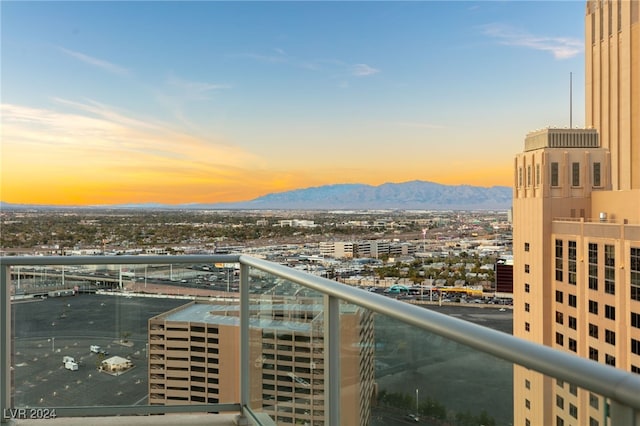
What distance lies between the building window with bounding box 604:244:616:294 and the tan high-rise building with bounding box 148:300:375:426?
53657 millimetres

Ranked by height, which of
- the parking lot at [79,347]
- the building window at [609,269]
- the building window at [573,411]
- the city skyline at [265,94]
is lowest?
the building window at [609,269]

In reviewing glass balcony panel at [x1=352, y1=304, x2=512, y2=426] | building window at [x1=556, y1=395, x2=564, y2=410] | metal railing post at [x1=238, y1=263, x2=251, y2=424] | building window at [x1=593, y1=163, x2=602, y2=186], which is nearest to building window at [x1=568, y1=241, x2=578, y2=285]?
building window at [x1=593, y1=163, x2=602, y2=186]

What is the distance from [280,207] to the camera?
29594mm

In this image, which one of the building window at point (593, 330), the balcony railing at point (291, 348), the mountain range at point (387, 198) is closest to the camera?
the balcony railing at point (291, 348)

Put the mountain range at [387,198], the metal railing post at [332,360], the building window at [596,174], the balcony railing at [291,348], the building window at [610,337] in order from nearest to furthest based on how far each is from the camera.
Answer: the balcony railing at [291,348]
the metal railing post at [332,360]
the mountain range at [387,198]
the building window at [610,337]
the building window at [596,174]

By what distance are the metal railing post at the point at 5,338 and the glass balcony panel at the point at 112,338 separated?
27 millimetres

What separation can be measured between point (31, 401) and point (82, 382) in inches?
11.5

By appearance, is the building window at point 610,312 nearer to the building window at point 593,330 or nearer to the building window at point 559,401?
the building window at point 593,330

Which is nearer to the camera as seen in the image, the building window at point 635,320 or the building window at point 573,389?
the building window at point 573,389

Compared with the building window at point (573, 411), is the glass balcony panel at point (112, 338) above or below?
below

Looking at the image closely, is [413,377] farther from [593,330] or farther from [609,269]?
[593,330]

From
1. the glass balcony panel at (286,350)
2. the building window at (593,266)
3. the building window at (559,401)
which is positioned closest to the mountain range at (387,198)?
the building window at (593,266)

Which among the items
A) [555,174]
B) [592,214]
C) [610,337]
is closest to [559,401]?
[610,337]

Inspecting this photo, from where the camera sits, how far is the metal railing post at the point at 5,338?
3.04 meters
